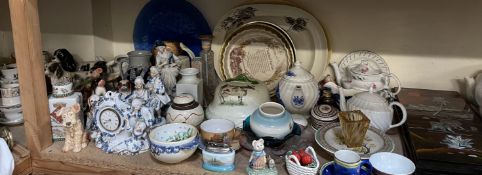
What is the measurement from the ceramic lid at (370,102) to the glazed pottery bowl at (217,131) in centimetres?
29

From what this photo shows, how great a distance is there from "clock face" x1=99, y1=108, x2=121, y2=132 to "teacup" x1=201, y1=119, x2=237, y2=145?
184 mm

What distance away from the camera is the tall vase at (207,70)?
1.18m

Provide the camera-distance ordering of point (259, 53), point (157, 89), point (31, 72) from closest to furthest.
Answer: point (31, 72)
point (157, 89)
point (259, 53)

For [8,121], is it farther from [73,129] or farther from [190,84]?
[190,84]

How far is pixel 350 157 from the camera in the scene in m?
0.82

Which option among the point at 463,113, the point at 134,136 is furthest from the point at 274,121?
the point at 463,113

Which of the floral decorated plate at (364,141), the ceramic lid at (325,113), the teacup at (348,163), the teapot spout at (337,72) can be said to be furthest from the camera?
the teapot spout at (337,72)

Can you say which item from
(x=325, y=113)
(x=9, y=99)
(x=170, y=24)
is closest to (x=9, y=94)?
(x=9, y=99)

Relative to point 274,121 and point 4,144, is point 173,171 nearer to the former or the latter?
point 274,121

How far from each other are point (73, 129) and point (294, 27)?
2.04 feet

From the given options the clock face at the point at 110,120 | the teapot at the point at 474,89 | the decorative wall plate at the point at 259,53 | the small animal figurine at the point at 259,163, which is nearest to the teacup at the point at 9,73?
the clock face at the point at 110,120

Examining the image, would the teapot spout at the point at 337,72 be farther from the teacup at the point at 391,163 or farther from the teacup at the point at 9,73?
the teacup at the point at 9,73

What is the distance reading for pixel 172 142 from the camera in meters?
0.86

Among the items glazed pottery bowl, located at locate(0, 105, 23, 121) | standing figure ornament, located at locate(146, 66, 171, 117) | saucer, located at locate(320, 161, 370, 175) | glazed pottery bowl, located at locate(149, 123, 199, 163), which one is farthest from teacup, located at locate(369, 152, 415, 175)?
glazed pottery bowl, located at locate(0, 105, 23, 121)
